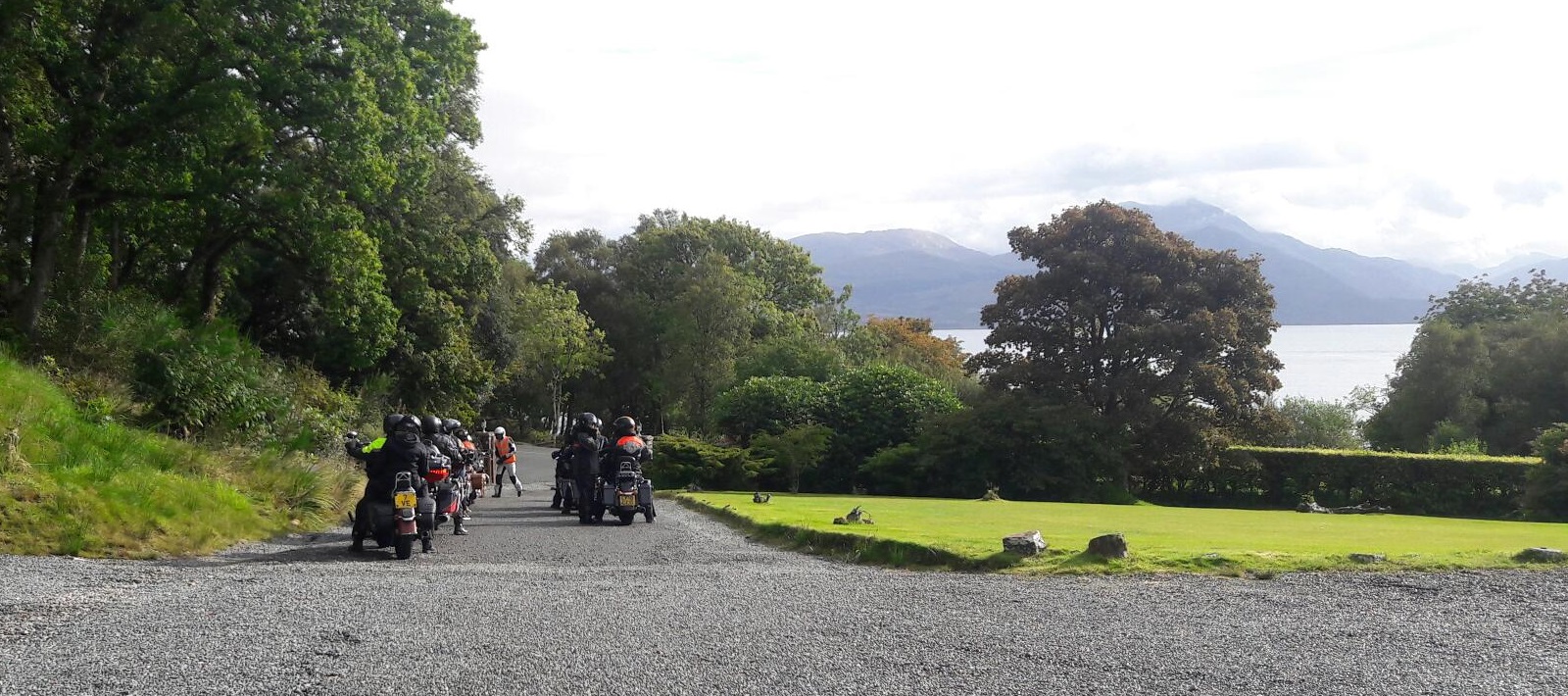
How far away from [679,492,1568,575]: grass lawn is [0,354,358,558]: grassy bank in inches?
252

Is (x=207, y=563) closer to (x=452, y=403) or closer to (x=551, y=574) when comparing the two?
(x=551, y=574)

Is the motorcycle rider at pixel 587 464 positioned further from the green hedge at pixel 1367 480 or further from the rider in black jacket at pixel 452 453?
the green hedge at pixel 1367 480

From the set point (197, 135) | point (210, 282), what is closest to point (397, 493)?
point (197, 135)

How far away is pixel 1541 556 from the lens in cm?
1101

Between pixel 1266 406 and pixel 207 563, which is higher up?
pixel 1266 406

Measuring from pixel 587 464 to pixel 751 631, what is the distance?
33.5 feet

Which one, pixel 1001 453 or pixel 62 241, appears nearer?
pixel 62 241

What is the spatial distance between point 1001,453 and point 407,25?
61.7 feet

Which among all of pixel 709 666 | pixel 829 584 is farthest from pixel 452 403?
pixel 709 666

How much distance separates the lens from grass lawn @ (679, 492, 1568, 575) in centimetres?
1085

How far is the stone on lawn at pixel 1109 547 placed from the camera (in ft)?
36.1

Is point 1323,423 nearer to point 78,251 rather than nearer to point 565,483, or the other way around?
point 565,483

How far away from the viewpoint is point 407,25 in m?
25.3

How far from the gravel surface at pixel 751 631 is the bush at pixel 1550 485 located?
64.5 ft
